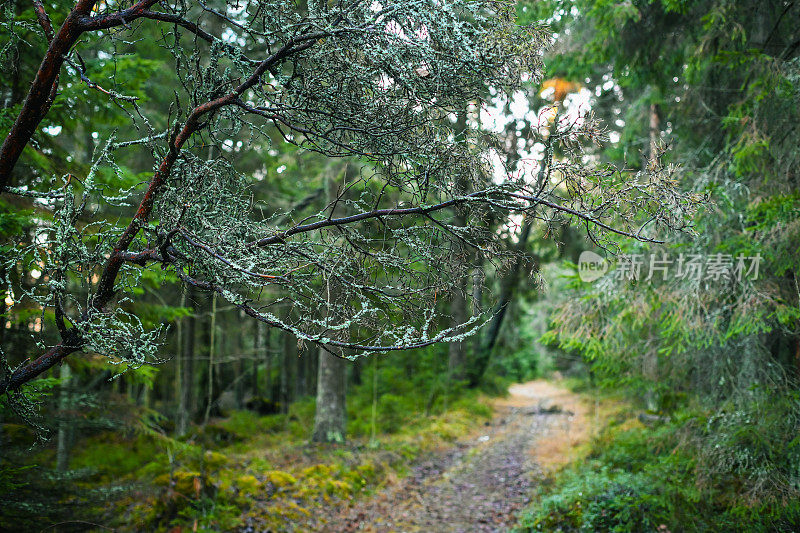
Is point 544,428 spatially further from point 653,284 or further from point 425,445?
point 653,284

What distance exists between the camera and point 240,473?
308 inches

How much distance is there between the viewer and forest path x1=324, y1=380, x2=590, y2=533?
6.84 m

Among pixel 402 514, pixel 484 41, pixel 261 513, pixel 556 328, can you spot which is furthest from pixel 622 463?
pixel 484 41

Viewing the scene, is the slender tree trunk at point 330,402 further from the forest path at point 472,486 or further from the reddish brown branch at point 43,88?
the reddish brown branch at point 43,88

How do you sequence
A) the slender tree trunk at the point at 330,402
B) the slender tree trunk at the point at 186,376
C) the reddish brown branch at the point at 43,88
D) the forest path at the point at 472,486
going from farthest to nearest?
1. the slender tree trunk at the point at 186,376
2. the slender tree trunk at the point at 330,402
3. the forest path at the point at 472,486
4. the reddish brown branch at the point at 43,88

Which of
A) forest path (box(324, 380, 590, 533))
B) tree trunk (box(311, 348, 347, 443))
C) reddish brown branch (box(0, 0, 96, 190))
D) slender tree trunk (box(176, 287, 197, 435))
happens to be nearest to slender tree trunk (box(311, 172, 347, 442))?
tree trunk (box(311, 348, 347, 443))

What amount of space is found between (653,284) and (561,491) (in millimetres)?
3475

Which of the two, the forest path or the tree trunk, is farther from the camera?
the tree trunk

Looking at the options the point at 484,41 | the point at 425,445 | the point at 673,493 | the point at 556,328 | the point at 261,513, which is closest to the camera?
the point at 484,41

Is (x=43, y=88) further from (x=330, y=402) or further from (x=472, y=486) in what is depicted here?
(x=472, y=486)

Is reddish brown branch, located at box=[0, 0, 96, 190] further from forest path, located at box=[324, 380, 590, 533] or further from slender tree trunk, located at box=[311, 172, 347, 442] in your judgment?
slender tree trunk, located at box=[311, 172, 347, 442]

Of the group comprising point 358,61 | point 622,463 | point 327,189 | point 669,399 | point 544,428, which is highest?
point 327,189

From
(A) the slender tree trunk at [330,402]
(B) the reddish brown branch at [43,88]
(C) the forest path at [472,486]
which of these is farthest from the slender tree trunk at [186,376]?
(B) the reddish brown branch at [43,88]

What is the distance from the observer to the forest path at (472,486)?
684 cm
